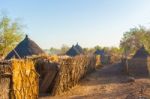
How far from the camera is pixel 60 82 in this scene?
57.8ft

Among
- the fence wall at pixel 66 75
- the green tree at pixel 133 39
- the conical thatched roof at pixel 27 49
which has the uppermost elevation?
the green tree at pixel 133 39

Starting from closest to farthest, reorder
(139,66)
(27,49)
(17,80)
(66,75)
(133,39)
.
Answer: (17,80) < (66,75) < (27,49) < (139,66) < (133,39)

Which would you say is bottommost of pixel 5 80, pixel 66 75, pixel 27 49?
pixel 66 75

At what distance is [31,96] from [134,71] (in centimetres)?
1475

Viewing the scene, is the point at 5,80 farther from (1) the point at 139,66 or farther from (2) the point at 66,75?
(1) the point at 139,66

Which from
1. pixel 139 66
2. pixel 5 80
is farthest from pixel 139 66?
pixel 5 80

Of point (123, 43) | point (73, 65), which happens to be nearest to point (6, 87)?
point (73, 65)

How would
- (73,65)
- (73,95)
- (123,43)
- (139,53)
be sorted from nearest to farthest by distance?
1. (73,95)
2. (73,65)
3. (139,53)
4. (123,43)

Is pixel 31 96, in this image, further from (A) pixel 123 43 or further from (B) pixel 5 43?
(A) pixel 123 43

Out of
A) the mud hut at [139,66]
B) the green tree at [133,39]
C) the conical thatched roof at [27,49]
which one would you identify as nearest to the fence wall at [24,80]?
the conical thatched roof at [27,49]

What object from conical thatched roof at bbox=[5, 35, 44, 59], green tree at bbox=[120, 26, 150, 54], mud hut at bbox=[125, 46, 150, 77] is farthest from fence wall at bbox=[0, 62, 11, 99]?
green tree at bbox=[120, 26, 150, 54]

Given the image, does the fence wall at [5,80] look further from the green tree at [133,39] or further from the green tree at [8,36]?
the green tree at [133,39]

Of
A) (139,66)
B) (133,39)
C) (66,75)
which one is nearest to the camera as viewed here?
A: (66,75)

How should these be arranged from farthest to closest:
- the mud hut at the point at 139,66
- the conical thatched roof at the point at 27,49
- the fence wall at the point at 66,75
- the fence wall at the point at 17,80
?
the mud hut at the point at 139,66
the conical thatched roof at the point at 27,49
the fence wall at the point at 66,75
the fence wall at the point at 17,80
